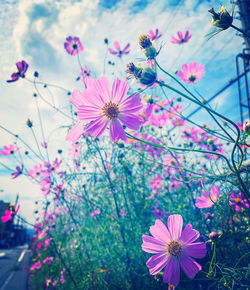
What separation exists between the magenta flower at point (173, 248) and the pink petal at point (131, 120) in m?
0.27

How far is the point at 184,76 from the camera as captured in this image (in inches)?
34.2

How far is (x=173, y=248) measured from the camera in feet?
1.86

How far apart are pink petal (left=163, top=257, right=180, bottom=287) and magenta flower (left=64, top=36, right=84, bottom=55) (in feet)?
4.00

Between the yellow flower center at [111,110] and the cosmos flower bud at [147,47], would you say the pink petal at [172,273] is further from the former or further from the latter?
the cosmos flower bud at [147,47]

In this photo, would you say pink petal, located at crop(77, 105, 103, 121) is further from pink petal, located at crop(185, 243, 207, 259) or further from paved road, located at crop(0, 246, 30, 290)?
paved road, located at crop(0, 246, 30, 290)

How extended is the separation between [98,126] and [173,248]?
41 centimetres

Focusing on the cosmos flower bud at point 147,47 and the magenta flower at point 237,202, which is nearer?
the cosmos flower bud at point 147,47

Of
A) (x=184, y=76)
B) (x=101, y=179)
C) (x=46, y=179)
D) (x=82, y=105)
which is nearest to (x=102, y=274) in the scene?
(x=101, y=179)

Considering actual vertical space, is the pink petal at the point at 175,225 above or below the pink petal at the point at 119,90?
below


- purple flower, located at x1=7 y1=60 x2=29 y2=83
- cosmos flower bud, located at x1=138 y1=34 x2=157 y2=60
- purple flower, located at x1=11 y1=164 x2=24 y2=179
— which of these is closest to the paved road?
purple flower, located at x1=11 y1=164 x2=24 y2=179

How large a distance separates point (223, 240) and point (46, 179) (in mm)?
1252

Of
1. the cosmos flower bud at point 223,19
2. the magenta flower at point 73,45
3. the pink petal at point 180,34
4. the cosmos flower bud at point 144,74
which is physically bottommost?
the cosmos flower bud at point 144,74

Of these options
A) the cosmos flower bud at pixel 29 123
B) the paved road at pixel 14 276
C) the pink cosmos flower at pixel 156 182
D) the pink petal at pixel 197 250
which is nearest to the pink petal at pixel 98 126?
the pink petal at pixel 197 250

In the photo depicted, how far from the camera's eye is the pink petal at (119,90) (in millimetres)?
497
